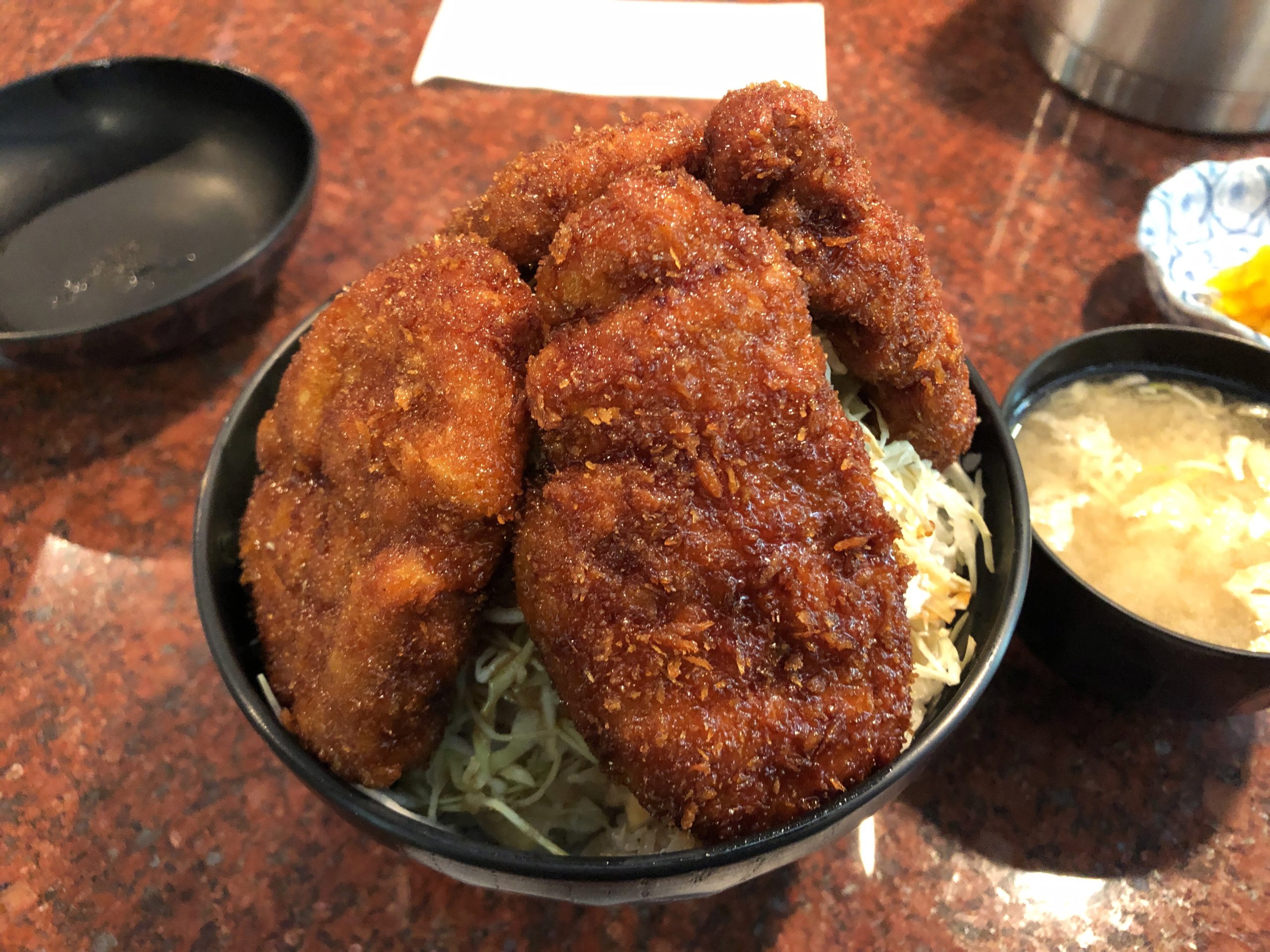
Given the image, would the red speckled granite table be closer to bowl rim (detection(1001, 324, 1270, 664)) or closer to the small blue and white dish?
the small blue and white dish

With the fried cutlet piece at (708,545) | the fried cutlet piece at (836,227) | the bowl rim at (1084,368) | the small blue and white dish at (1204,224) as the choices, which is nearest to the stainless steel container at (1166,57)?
the small blue and white dish at (1204,224)

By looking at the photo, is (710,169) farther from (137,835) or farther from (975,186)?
(975,186)

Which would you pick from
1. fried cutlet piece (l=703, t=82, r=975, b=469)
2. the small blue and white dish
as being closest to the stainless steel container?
the small blue and white dish

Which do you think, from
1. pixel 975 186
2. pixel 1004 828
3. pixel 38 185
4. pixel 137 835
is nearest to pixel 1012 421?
pixel 1004 828

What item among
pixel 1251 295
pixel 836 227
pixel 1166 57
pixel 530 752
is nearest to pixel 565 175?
pixel 836 227

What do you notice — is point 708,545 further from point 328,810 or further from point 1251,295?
point 1251,295

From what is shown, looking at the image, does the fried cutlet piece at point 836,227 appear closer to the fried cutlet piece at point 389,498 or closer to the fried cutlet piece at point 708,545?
the fried cutlet piece at point 708,545
